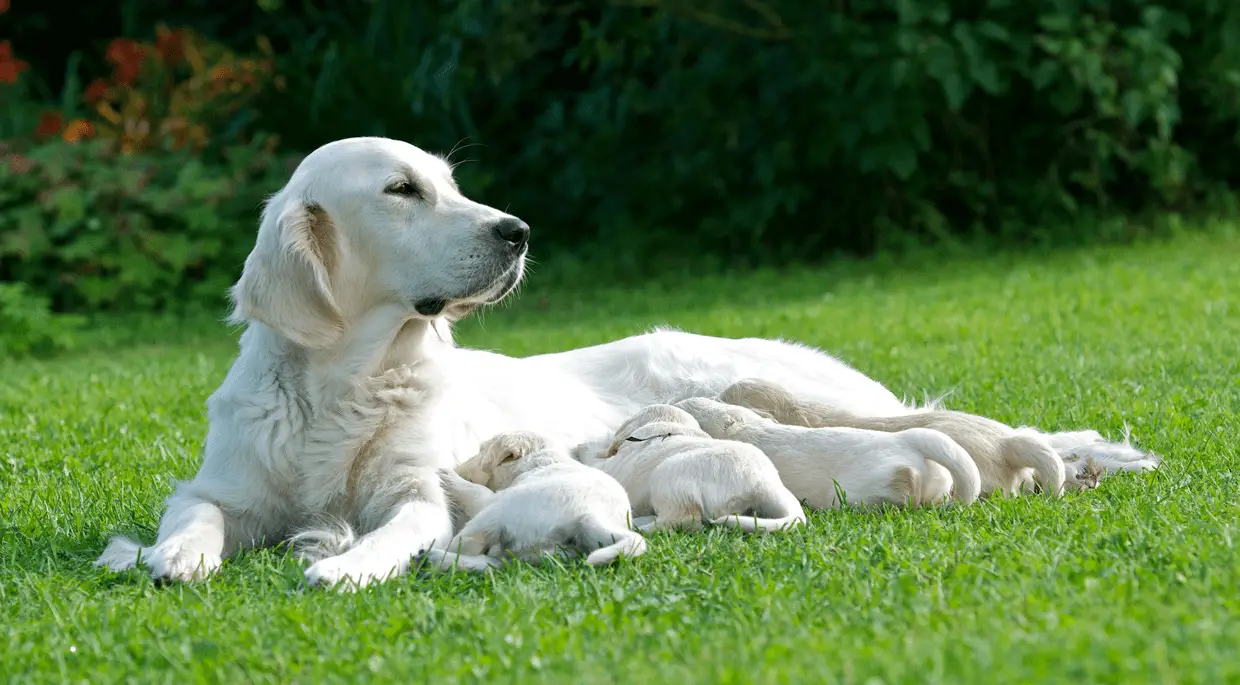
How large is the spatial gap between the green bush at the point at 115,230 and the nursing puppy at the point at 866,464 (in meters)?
8.25

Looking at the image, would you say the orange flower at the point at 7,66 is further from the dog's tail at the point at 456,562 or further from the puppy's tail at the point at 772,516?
the puppy's tail at the point at 772,516

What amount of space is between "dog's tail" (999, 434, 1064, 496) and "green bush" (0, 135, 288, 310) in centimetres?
876

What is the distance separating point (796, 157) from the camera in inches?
494

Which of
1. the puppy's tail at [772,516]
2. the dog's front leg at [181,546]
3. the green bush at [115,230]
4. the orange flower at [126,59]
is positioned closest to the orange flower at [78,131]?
the green bush at [115,230]

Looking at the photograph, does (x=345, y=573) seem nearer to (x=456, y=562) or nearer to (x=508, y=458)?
(x=456, y=562)

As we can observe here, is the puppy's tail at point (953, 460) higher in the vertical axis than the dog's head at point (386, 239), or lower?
lower

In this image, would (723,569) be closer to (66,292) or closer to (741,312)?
(741,312)

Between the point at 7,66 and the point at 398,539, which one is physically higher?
the point at 398,539

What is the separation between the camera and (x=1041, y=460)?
4.11m

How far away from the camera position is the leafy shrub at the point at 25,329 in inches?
403

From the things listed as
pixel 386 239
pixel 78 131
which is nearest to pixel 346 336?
pixel 386 239

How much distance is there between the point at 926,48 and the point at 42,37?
9.92 meters

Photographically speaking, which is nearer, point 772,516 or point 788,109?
point 772,516

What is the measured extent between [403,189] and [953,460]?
73.0 inches
